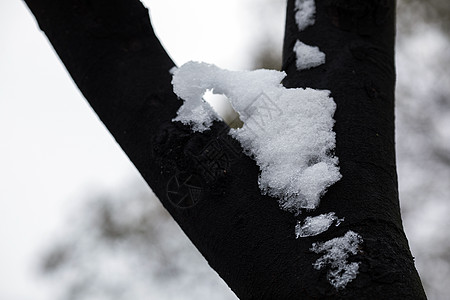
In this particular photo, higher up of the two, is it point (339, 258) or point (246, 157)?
point (246, 157)

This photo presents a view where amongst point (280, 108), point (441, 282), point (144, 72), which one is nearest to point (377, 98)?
point (280, 108)

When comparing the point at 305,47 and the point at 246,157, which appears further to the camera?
the point at 305,47

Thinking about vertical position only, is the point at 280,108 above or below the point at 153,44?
below

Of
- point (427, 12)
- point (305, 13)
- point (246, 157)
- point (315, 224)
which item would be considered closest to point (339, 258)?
point (315, 224)

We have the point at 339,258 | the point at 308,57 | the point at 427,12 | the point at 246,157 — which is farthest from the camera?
the point at 427,12

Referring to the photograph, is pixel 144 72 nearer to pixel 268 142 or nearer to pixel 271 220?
pixel 268 142

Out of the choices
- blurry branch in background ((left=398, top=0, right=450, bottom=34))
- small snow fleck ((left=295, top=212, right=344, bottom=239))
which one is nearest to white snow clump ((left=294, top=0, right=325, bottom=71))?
small snow fleck ((left=295, top=212, right=344, bottom=239))

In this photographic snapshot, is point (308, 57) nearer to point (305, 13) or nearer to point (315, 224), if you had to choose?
point (305, 13)
